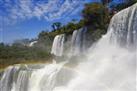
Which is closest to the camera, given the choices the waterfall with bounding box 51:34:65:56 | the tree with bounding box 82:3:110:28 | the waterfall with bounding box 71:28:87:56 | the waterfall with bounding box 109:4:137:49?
the waterfall with bounding box 109:4:137:49

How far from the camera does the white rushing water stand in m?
18.8

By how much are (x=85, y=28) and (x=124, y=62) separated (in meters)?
10.4

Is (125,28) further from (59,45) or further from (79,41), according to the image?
(59,45)

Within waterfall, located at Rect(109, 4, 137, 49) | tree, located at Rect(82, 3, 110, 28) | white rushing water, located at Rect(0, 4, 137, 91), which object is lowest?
white rushing water, located at Rect(0, 4, 137, 91)

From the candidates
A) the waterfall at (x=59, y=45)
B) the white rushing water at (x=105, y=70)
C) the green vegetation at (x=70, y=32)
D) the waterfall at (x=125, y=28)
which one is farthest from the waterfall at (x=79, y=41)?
the waterfall at (x=125, y=28)

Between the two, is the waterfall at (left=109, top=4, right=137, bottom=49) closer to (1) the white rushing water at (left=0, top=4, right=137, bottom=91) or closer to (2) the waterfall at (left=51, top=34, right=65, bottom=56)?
(1) the white rushing water at (left=0, top=4, right=137, bottom=91)

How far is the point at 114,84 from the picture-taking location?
61.4ft

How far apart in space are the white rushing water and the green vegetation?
3.91 meters

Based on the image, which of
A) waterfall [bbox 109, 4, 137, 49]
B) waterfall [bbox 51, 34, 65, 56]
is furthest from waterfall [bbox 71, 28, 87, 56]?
waterfall [bbox 109, 4, 137, 49]

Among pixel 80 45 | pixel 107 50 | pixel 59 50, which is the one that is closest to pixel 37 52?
pixel 59 50

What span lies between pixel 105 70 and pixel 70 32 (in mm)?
15119

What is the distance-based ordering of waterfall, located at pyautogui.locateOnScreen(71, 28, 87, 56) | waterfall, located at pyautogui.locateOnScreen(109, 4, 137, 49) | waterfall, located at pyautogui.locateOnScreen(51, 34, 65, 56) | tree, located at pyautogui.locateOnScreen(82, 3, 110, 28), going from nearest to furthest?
waterfall, located at pyautogui.locateOnScreen(109, 4, 137, 49), tree, located at pyautogui.locateOnScreen(82, 3, 110, 28), waterfall, located at pyautogui.locateOnScreen(71, 28, 87, 56), waterfall, located at pyautogui.locateOnScreen(51, 34, 65, 56)

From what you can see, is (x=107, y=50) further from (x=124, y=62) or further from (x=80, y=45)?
(x=80, y=45)

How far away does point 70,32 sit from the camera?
117 ft
